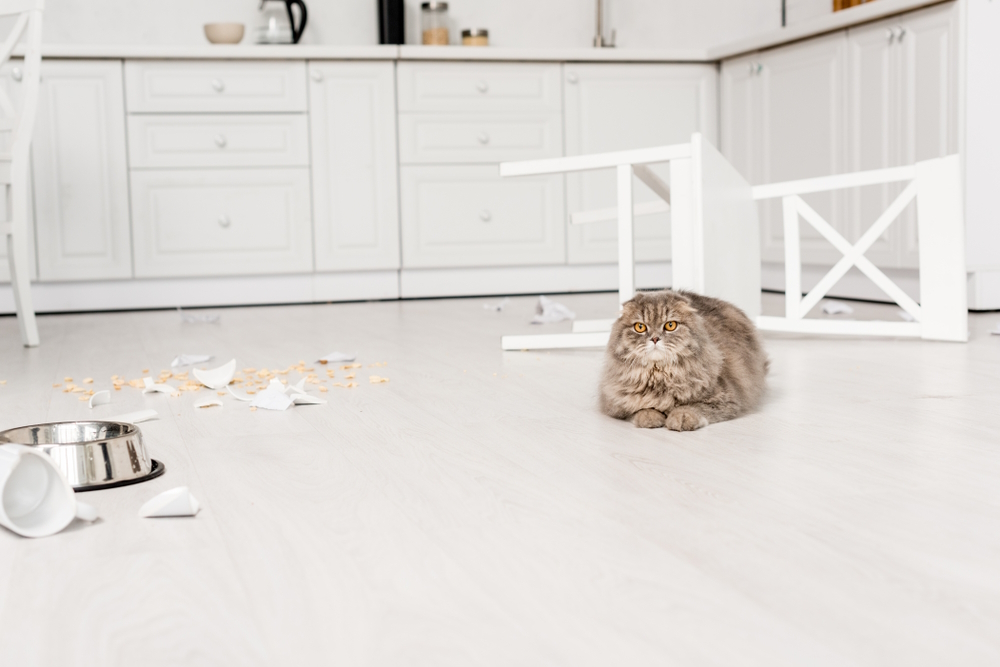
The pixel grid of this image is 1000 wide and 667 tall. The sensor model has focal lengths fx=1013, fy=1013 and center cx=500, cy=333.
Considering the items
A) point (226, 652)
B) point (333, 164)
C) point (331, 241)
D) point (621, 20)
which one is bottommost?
point (226, 652)

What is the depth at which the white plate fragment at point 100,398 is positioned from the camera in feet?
6.41

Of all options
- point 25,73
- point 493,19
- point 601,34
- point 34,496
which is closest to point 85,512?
point 34,496

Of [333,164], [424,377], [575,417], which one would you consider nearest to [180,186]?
[333,164]

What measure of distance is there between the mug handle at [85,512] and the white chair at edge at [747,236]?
1487mm

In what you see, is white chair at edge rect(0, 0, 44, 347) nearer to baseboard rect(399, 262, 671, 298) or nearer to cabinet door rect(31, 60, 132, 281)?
cabinet door rect(31, 60, 132, 281)

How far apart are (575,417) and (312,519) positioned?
27.3 inches

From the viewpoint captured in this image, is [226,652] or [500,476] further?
[500,476]

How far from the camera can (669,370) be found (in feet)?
5.40

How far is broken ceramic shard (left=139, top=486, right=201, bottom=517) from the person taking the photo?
119 cm

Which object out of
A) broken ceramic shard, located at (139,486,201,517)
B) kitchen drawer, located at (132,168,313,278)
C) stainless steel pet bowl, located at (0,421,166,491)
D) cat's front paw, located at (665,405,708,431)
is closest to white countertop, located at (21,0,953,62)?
kitchen drawer, located at (132,168,313,278)

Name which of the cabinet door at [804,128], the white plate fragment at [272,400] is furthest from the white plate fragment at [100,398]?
the cabinet door at [804,128]

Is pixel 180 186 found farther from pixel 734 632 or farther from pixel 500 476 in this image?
pixel 734 632

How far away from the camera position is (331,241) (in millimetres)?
4199

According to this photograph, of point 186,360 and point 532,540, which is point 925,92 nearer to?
point 186,360
